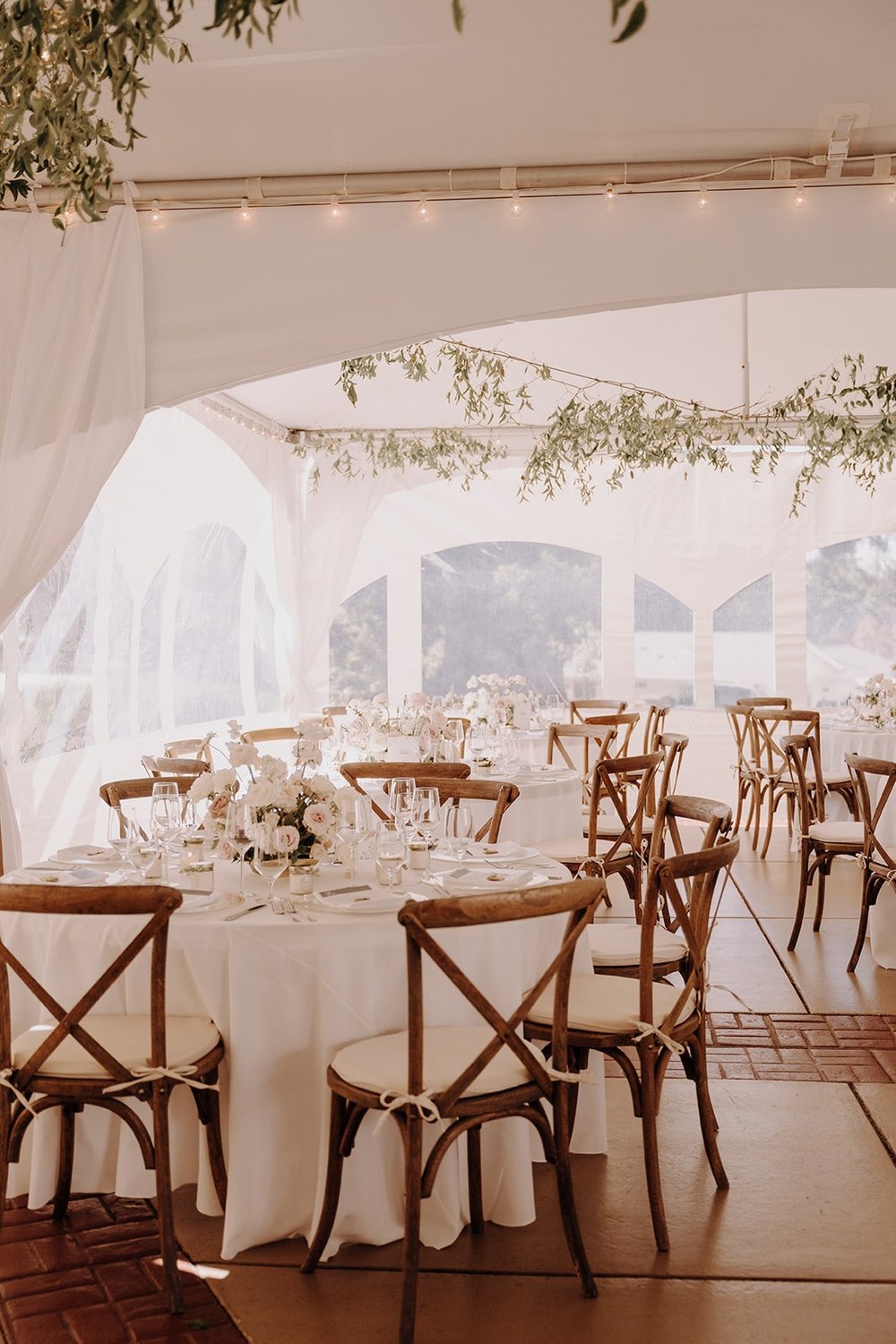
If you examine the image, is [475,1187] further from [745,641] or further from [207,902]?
[745,641]

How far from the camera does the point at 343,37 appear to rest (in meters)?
4.00

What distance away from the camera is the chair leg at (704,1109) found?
11.5ft

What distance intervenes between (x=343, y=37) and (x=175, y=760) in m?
3.21

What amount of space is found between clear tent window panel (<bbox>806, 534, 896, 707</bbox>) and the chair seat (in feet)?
18.5

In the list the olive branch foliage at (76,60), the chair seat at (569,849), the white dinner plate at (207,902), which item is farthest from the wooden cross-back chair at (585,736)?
the olive branch foliage at (76,60)

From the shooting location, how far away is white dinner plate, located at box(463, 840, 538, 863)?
13.0 feet

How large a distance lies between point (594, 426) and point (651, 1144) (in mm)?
6263

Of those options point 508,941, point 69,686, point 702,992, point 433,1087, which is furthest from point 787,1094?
point 69,686

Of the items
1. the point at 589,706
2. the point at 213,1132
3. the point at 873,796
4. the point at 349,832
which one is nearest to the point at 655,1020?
the point at 349,832

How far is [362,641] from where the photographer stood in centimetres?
1160

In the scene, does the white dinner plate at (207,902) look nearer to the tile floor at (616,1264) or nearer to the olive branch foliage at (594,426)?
the tile floor at (616,1264)

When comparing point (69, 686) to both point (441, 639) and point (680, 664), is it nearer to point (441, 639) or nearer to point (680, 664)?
point (441, 639)

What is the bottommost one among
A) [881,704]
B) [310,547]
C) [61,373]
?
[881,704]

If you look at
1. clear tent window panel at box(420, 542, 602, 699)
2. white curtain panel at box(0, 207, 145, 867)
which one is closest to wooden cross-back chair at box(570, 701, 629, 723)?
clear tent window panel at box(420, 542, 602, 699)
